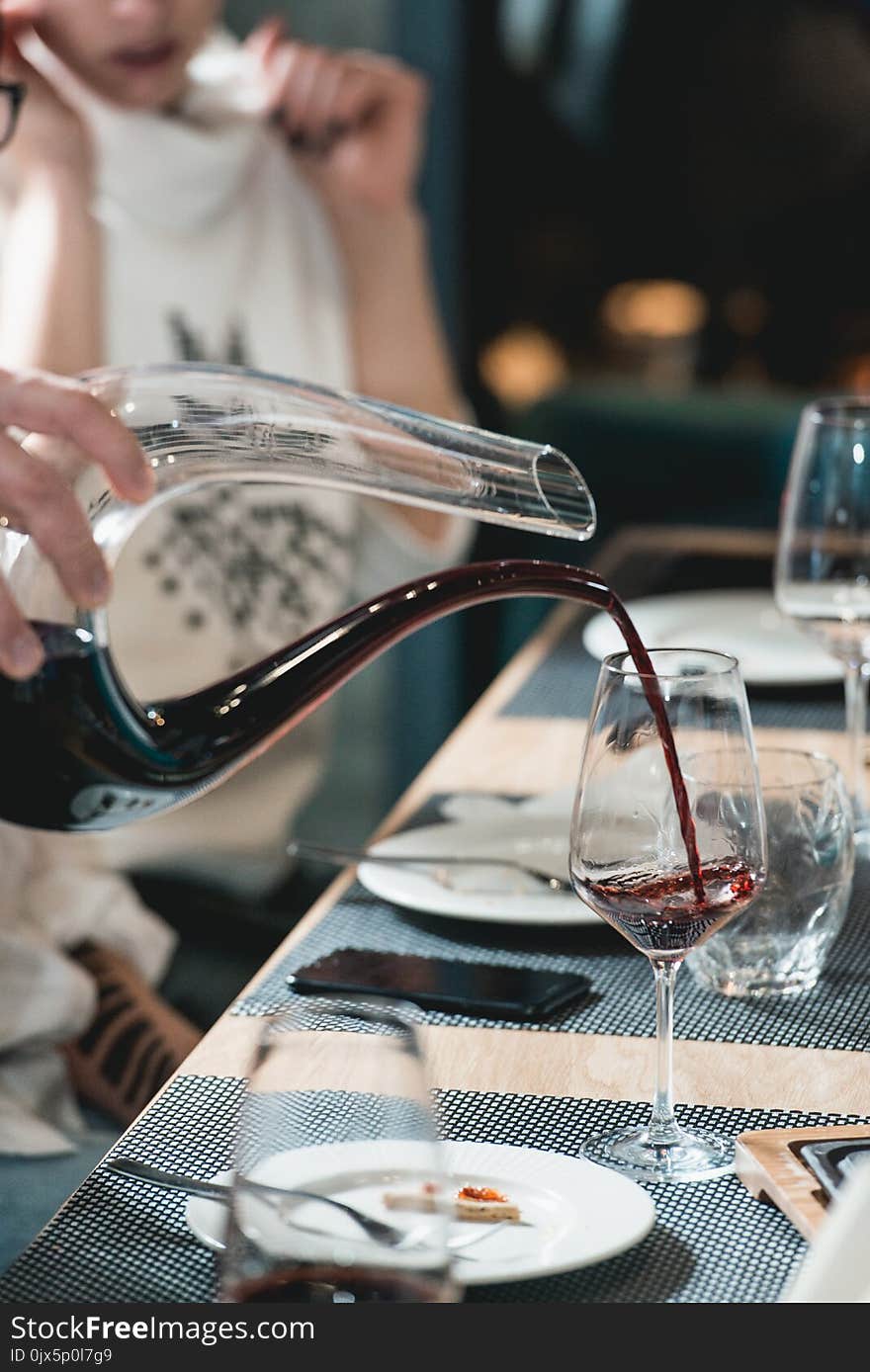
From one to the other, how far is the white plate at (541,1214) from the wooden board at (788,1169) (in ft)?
0.14

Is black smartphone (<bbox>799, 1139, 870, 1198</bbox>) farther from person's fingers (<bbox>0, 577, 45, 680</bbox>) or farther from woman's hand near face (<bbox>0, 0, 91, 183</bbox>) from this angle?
woman's hand near face (<bbox>0, 0, 91, 183</bbox>)

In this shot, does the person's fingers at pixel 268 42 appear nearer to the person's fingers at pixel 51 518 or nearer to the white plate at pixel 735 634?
the white plate at pixel 735 634

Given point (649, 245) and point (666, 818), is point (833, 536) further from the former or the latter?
point (649, 245)

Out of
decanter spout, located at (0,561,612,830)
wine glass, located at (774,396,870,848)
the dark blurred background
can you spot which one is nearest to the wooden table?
decanter spout, located at (0,561,612,830)

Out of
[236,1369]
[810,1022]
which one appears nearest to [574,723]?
[810,1022]

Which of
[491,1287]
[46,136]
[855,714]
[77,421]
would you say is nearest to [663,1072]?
[491,1287]

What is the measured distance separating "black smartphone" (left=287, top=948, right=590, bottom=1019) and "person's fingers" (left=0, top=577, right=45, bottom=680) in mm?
224

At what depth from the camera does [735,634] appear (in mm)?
1493

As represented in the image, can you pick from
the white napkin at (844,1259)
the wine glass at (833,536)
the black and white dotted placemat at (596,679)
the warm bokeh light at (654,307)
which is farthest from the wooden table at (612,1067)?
the warm bokeh light at (654,307)

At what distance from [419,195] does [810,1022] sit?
251 centimetres

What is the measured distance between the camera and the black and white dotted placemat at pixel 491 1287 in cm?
61

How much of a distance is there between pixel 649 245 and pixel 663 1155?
3742mm

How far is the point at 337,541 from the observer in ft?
6.39

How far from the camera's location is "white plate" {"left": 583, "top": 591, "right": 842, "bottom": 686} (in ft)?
4.58
